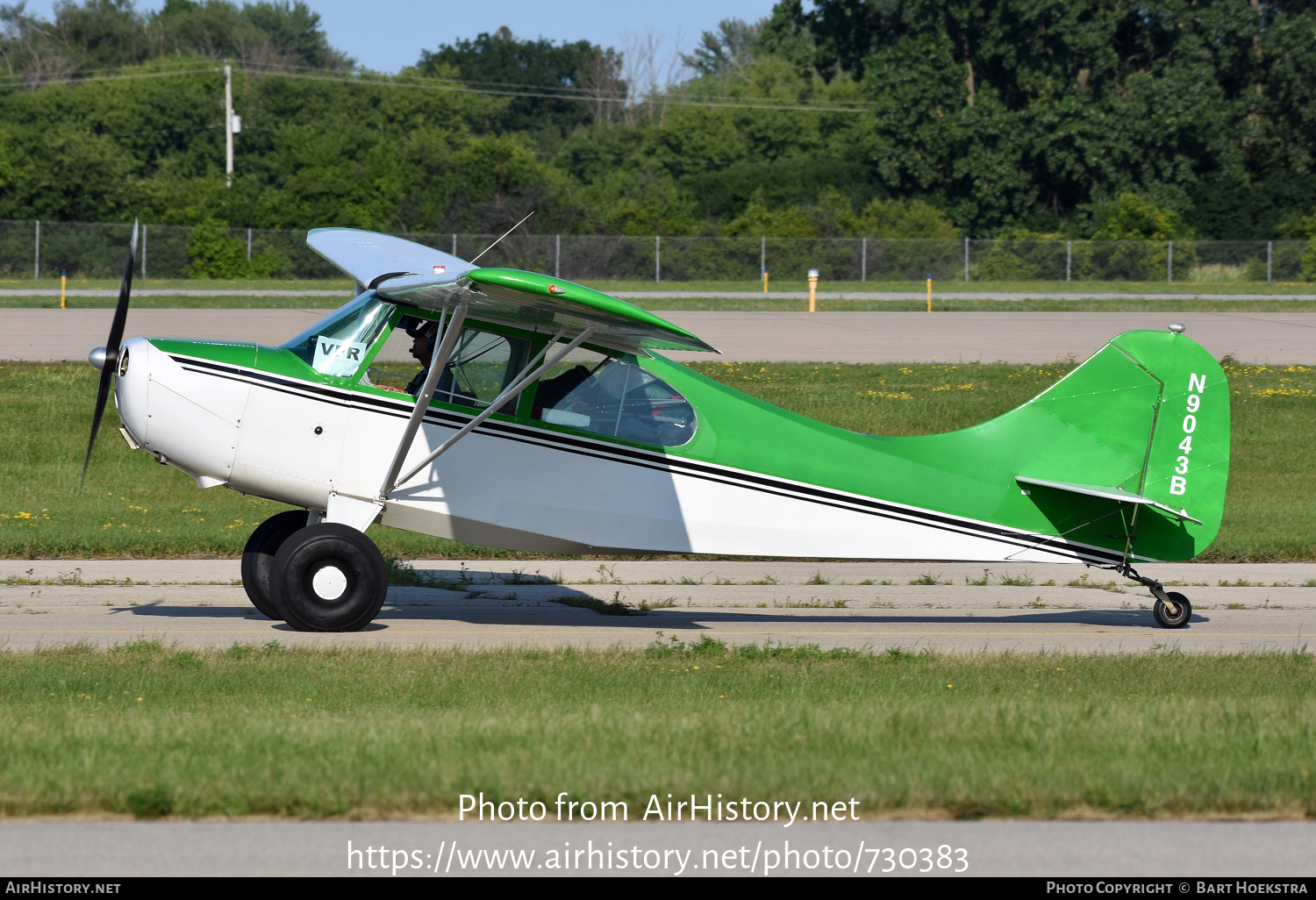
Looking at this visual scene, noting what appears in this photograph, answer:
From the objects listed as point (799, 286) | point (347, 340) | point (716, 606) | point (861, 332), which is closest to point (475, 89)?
point (799, 286)

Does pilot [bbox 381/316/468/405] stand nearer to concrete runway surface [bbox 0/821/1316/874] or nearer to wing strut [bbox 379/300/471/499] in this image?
wing strut [bbox 379/300/471/499]

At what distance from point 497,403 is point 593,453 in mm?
799

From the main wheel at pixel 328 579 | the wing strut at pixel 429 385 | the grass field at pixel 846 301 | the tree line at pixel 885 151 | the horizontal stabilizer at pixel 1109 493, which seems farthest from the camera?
the tree line at pixel 885 151

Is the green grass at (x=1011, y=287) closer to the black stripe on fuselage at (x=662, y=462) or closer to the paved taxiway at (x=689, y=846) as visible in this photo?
the black stripe on fuselage at (x=662, y=462)

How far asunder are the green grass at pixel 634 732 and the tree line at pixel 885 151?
4814cm

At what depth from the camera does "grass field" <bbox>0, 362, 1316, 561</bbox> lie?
1400cm

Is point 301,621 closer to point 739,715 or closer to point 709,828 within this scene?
point 739,715

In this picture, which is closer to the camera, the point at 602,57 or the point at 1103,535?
the point at 1103,535

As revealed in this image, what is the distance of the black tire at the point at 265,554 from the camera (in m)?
10.4

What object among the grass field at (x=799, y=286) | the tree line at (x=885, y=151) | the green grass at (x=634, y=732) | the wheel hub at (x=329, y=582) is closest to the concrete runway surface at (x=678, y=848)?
the green grass at (x=634, y=732)

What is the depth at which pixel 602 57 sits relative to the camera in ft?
326

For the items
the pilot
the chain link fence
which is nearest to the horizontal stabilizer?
the pilot
